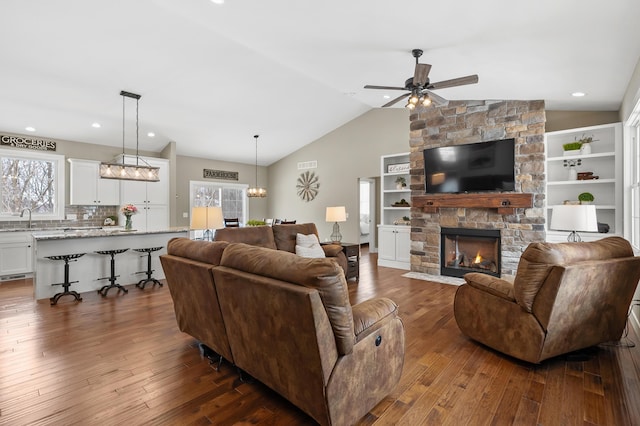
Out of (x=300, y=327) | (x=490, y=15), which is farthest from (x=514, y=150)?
(x=300, y=327)

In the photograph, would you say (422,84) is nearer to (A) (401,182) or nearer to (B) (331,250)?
(B) (331,250)

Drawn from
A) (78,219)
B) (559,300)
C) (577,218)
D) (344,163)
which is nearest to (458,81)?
(577,218)

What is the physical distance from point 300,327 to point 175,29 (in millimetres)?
4131

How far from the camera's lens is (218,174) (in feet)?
31.8

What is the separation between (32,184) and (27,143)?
79 cm

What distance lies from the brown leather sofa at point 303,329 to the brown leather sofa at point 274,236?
2042 mm

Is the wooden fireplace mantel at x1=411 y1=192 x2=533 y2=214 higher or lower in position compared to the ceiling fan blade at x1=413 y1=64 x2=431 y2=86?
lower

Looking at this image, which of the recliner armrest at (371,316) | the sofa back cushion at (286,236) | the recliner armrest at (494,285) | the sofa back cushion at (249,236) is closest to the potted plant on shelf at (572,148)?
the recliner armrest at (494,285)

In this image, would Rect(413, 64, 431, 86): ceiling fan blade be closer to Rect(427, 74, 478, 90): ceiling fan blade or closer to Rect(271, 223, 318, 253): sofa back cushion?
Rect(427, 74, 478, 90): ceiling fan blade

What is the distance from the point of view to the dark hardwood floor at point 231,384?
1886 millimetres

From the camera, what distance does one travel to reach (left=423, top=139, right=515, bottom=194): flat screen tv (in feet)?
16.1

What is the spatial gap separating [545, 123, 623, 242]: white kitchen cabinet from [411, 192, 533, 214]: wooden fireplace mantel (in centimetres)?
49

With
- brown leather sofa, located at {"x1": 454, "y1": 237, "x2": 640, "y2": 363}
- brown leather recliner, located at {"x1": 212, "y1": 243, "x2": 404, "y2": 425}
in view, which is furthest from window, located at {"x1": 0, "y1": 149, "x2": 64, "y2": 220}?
A: brown leather sofa, located at {"x1": 454, "y1": 237, "x2": 640, "y2": 363}

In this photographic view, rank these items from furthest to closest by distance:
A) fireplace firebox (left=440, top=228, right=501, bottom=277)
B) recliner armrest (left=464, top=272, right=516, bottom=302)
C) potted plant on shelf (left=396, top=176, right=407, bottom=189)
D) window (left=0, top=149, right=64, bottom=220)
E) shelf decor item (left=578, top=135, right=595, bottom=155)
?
potted plant on shelf (left=396, top=176, right=407, bottom=189) < window (left=0, top=149, right=64, bottom=220) < fireplace firebox (left=440, top=228, right=501, bottom=277) < shelf decor item (left=578, top=135, right=595, bottom=155) < recliner armrest (left=464, top=272, right=516, bottom=302)
